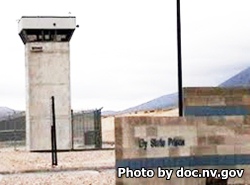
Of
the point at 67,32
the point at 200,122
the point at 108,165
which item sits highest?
the point at 67,32

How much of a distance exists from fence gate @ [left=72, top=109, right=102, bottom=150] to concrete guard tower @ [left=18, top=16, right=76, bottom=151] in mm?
4177

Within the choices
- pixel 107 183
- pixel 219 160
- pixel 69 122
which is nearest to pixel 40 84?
pixel 69 122

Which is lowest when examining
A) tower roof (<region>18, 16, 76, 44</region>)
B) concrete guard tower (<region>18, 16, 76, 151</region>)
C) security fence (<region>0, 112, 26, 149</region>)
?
security fence (<region>0, 112, 26, 149</region>)

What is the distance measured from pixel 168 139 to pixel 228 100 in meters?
3.85

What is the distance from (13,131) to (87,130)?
6.49m

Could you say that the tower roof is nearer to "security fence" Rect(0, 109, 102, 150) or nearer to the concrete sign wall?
"security fence" Rect(0, 109, 102, 150)

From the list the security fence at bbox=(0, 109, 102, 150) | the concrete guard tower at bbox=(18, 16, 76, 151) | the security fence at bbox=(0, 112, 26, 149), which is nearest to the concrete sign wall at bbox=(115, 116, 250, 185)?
the concrete guard tower at bbox=(18, 16, 76, 151)

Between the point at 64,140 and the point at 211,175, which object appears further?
the point at 64,140

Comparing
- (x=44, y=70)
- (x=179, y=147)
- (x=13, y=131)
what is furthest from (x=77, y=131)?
(x=179, y=147)

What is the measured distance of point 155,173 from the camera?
1486cm

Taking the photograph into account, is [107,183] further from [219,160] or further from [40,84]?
[40,84]

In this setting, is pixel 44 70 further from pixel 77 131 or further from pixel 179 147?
pixel 179 147

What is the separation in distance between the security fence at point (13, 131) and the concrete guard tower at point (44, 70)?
893 cm

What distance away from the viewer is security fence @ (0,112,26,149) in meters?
48.3
